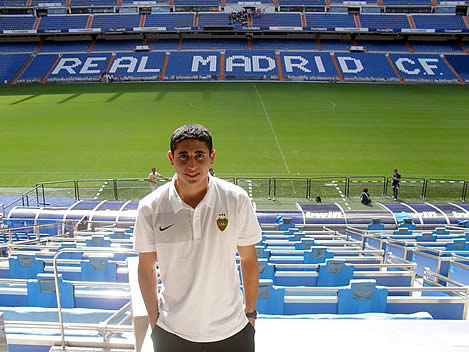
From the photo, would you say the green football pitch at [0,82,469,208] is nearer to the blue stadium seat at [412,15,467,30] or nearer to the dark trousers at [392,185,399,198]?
the dark trousers at [392,185,399,198]

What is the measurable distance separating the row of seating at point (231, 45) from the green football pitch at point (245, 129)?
10.7 metres

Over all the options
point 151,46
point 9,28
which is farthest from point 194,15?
point 9,28

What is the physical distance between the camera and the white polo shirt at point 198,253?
6.79ft

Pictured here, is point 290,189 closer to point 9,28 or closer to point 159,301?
point 159,301

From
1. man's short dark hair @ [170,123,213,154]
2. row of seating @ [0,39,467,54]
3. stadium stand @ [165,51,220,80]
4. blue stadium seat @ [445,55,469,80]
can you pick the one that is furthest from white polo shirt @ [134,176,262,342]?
row of seating @ [0,39,467,54]

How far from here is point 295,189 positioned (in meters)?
14.7

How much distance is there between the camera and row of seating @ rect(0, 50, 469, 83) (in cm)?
3878

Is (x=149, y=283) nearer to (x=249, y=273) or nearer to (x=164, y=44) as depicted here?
(x=249, y=273)

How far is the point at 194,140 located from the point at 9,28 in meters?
51.9

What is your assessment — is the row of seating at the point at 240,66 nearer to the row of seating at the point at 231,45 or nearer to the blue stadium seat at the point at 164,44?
the row of seating at the point at 231,45

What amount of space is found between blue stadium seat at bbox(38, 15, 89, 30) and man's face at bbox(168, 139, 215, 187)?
48.8m

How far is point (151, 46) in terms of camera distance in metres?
45.5

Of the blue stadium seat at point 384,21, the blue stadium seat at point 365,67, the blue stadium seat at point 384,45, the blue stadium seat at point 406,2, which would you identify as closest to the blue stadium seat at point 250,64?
the blue stadium seat at point 365,67

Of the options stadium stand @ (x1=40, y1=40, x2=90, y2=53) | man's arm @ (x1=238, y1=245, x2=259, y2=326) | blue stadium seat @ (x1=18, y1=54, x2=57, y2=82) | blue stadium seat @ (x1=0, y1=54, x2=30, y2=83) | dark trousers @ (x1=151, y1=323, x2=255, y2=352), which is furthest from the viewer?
stadium stand @ (x1=40, y1=40, x2=90, y2=53)
